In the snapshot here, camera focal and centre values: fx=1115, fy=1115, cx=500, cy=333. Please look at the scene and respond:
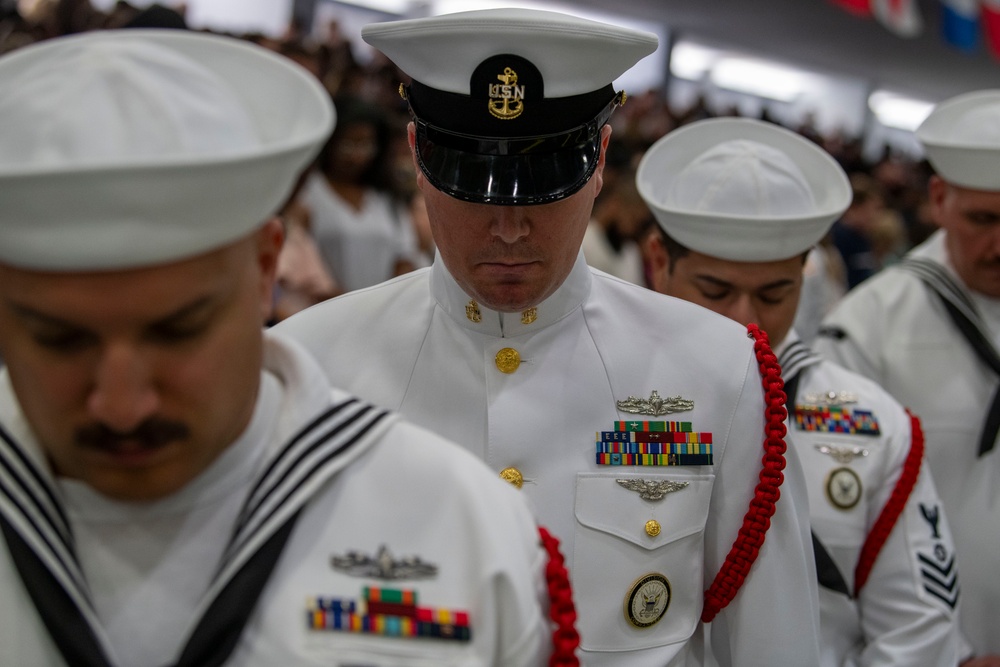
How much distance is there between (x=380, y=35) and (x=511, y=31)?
0.88ft

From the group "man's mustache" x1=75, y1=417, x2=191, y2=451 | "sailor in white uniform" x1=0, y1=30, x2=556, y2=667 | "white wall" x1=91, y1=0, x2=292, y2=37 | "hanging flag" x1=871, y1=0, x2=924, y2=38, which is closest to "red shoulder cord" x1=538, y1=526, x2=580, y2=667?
"sailor in white uniform" x1=0, y1=30, x2=556, y2=667

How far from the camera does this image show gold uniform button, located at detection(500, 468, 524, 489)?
74.5 inches

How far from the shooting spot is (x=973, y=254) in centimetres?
311

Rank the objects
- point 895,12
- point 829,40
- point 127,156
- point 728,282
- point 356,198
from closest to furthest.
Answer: point 127,156
point 728,282
point 356,198
point 895,12
point 829,40

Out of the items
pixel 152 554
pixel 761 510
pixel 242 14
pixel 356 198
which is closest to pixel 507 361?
pixel 761 510

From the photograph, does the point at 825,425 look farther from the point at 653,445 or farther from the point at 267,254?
the point at 267,254

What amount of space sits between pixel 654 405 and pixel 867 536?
0.86 metres

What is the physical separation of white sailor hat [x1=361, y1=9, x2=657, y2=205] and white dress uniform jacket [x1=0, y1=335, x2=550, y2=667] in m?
0.57

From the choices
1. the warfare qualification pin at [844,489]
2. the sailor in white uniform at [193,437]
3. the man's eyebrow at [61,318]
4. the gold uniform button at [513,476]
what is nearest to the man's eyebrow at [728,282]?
the warfare qualification pin at [844,489]

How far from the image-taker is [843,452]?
2.57 meters

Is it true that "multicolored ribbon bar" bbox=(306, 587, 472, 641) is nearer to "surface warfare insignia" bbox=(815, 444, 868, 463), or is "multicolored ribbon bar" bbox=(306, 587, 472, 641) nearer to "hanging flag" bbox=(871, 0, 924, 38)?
"surface warfare insignia" bbox=(815, 444, 868, 463)

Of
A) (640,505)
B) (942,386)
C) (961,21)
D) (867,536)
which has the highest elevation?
(640,505)

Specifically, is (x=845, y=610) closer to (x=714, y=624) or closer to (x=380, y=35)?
(x=714, y=624)

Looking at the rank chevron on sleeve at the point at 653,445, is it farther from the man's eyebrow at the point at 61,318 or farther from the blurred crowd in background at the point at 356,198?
the blurred crowd in background at the point at 356,198
